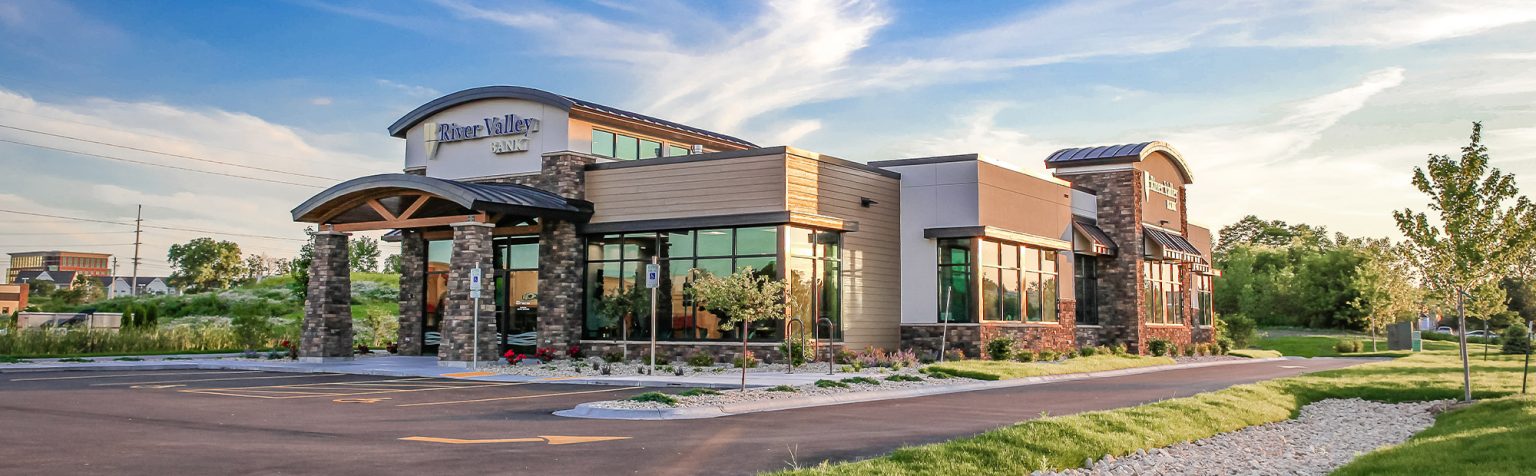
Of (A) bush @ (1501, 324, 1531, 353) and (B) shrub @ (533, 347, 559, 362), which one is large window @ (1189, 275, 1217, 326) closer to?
(A) bush @ (1501, 324, 1531, 353)

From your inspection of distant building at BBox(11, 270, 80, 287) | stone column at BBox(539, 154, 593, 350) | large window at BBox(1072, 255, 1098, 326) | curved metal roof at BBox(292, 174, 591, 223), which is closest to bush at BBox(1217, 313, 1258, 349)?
large window at BBox(1072, 255, 1098, 326)

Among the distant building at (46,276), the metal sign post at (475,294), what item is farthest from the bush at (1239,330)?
the distant building at (46,276)

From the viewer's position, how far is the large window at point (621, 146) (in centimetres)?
2913

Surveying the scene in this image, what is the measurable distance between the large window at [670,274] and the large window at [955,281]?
18.8 feet

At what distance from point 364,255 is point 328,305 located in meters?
55.8

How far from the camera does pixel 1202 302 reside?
46219 millimetres

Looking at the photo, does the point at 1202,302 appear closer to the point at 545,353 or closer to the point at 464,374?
the point at 545,353

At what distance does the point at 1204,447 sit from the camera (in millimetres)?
12906

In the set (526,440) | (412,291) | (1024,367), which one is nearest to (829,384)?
(1024,367)

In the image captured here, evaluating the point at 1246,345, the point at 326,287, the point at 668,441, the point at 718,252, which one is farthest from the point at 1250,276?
the point at 668,441

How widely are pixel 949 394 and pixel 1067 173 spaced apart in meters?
20.8

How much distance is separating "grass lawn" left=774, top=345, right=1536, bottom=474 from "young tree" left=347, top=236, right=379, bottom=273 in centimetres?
6800

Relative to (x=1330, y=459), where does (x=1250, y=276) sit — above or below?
above

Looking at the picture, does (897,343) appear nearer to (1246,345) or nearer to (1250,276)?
(1246,345)
